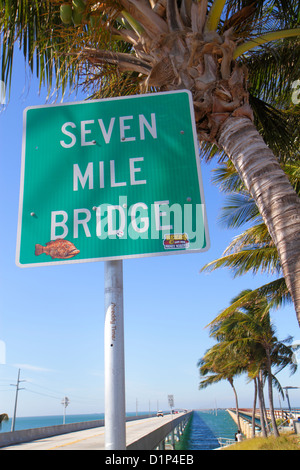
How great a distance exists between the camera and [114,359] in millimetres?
1230

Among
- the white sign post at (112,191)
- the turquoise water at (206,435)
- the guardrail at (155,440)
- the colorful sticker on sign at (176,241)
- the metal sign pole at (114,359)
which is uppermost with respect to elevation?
the white sign post at (112,191)

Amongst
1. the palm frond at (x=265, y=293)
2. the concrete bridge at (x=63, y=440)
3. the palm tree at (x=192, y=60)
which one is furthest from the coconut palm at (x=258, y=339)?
the palm tree at (x=192, y=60)

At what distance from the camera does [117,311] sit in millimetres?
1299

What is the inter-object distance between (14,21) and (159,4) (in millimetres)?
1657

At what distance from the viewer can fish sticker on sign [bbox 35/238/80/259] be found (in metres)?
1.34

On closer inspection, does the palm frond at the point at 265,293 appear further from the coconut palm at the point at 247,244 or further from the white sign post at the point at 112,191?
the white sign post at the point at 112,191

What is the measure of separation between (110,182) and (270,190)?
1.82 meters

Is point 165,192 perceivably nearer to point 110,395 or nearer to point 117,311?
Result: point 117,311

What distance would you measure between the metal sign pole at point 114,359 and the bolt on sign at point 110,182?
95mm

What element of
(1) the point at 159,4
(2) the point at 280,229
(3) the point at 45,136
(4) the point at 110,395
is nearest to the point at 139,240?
(4) the point at 110,395

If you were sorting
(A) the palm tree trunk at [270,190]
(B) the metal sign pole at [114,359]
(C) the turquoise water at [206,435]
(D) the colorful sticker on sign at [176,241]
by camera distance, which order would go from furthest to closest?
(C) the turquoise water at [206,435] → (A) the palm tree trunk at [270,190] → (D) the colorful sticker on sign at [176,241] → (B) the metal sign pole at [114,359]

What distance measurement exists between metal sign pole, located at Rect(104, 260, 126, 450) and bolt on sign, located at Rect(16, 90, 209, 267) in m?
0.10

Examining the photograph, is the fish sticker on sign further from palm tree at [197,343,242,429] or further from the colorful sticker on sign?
palm tree at [197,343,242,429]

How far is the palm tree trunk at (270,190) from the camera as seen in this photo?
103 inches
